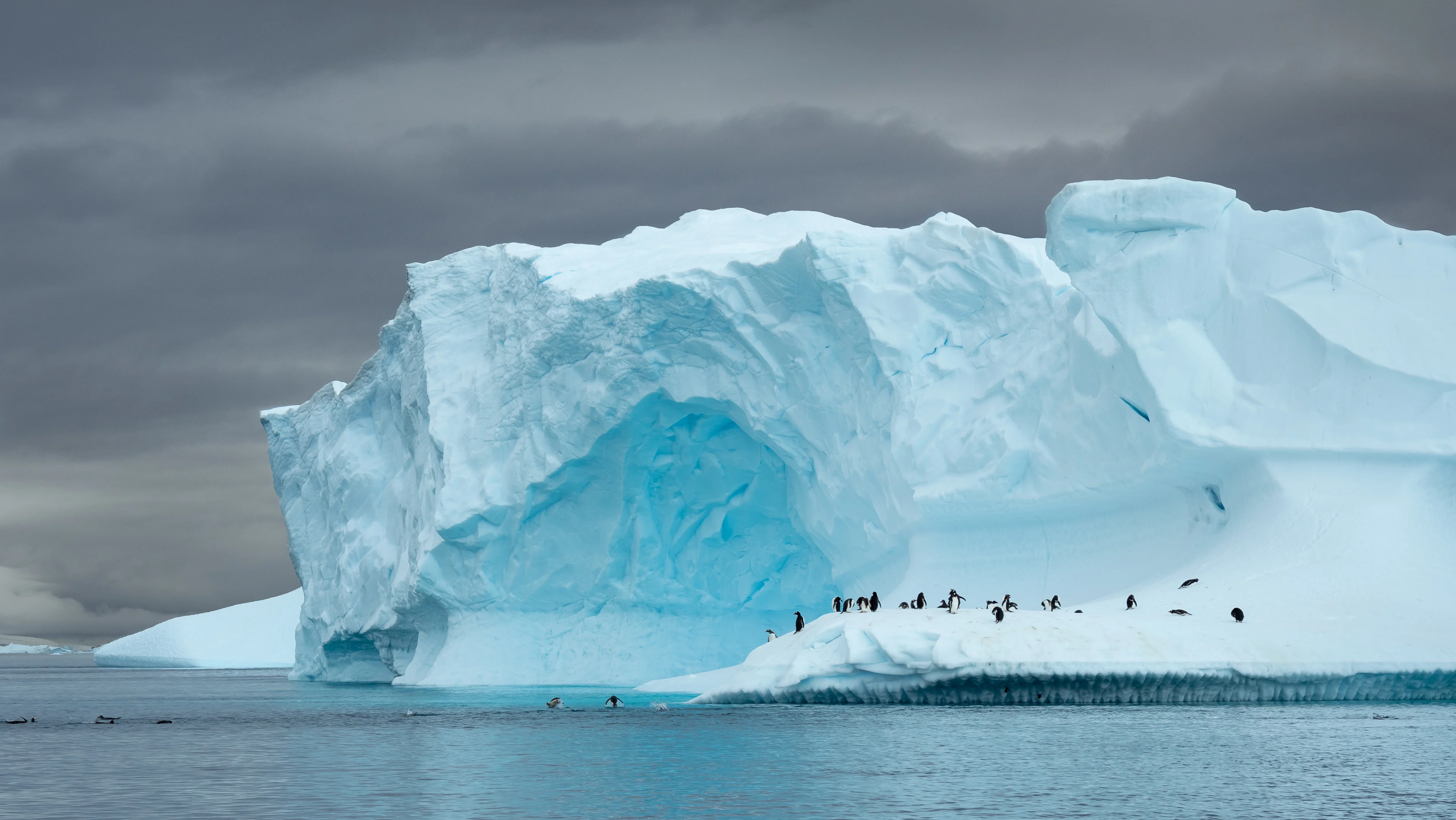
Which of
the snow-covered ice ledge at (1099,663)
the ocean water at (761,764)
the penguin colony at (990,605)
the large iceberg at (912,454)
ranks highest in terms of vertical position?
the large iceberg at (912,454)

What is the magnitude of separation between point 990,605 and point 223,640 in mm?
55885

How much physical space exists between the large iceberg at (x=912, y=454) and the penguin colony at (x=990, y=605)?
0.22 m

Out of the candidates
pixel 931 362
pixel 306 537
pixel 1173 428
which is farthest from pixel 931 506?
pixel 306 537

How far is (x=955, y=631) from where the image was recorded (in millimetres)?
18984

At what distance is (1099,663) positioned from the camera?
60.2ft

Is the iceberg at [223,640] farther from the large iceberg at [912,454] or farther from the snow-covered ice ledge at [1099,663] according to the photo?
the snow-covered ice ledge at [1099,663]

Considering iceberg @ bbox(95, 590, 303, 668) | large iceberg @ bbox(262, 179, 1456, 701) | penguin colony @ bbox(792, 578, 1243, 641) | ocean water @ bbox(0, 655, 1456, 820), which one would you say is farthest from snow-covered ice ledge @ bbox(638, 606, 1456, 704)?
iceberg @ bbox(95, 590, 303, 668)

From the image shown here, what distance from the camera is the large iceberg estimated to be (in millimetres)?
20109

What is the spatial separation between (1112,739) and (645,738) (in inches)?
215

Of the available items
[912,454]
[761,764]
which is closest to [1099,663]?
[761,764]

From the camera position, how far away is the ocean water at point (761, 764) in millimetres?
11492

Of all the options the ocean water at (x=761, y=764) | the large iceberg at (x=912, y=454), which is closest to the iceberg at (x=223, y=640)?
the large iceberg at (x=912, y=454)

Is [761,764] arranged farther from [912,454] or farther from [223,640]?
[223,640]

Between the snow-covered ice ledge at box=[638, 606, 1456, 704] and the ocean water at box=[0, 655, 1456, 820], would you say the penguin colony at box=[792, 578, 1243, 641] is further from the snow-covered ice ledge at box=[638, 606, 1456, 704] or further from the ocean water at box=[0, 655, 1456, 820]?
the ocean water at box=[0, 655, 1456, 820]
